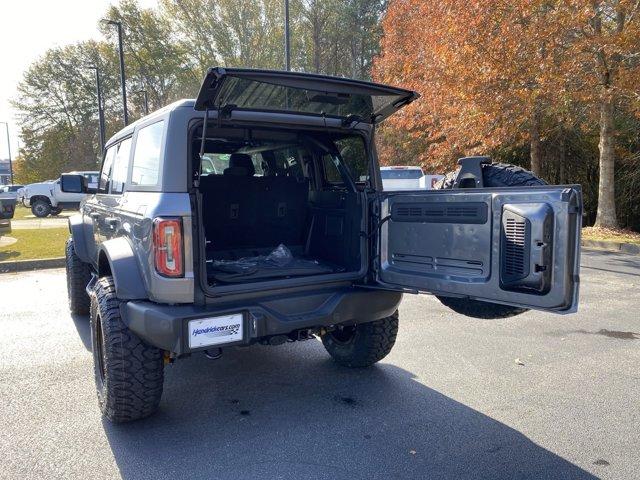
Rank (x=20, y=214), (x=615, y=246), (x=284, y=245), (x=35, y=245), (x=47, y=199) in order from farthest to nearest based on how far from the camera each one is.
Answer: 1. (x=20, y=214)
2. (x=47, y=199)
3. (x=615, y=246)
4. (x=35, y=245)
5. (x=284, y=245)

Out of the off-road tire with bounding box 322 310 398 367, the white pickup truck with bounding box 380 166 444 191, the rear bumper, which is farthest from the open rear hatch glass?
the white pickup truck with bounding box 380 166 444 191

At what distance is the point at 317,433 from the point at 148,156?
6.76 feet

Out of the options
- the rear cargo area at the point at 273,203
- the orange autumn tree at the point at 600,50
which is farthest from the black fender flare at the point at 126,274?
the orange autumn tree at the point at 600,50

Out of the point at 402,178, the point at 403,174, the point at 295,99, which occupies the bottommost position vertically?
the point at 402,178

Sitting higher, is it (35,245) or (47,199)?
(47,199)

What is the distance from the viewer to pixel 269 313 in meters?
3.02

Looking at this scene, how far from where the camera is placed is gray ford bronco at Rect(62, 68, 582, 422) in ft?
8.89

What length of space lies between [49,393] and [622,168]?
15.7 metres

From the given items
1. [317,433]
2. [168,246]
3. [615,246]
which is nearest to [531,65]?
[615,246]

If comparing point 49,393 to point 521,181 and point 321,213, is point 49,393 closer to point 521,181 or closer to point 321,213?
point 321,213

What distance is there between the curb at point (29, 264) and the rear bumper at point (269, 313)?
22.8ft

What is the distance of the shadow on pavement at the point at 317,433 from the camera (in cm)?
265

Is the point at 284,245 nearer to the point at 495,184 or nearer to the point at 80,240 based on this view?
the point at 495,184

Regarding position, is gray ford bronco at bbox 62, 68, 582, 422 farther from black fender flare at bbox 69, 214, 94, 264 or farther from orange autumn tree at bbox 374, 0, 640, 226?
orange autumn tree at bbox 374, 0, 640, 226
